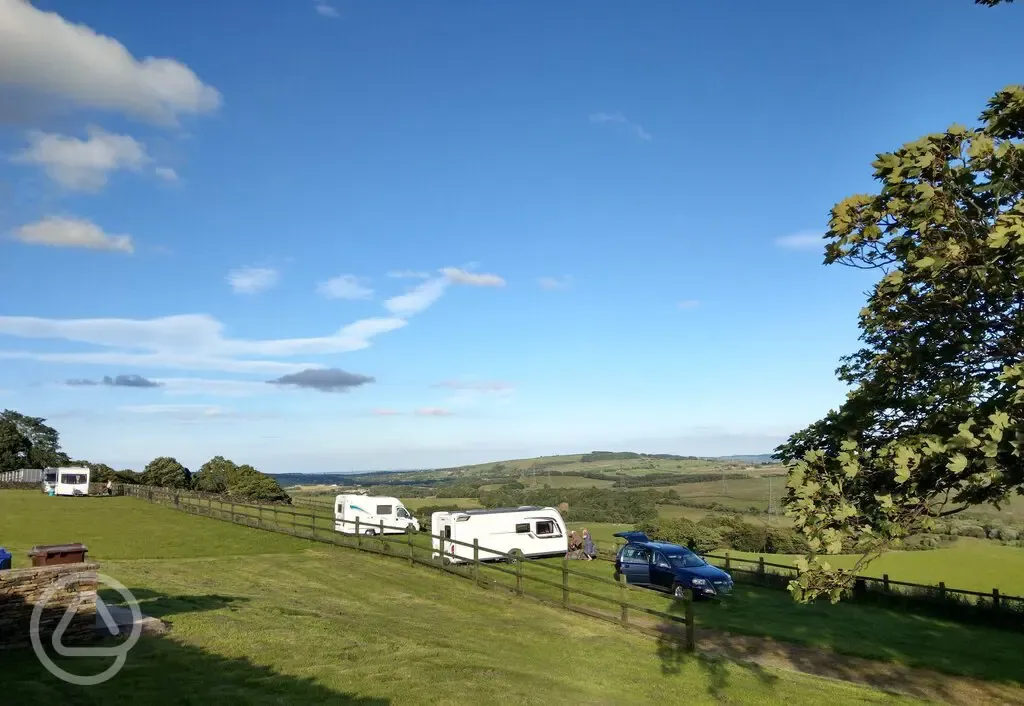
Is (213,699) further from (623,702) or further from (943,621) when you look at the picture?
(943,621)

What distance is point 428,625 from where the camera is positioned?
537 inches

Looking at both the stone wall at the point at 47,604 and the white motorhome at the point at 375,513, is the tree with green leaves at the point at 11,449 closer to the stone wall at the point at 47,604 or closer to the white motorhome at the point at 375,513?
the white motorhome at the point at 375,513

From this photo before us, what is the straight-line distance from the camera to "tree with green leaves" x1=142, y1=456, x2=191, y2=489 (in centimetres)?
7169

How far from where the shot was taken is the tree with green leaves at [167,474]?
7169cm

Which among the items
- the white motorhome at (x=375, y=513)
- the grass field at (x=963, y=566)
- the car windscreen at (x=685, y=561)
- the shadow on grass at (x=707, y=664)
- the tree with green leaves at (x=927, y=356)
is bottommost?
the grass field at (x=963, y=566)

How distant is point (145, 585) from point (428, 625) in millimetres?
6133

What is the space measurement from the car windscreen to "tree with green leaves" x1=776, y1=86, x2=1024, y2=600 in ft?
44.7

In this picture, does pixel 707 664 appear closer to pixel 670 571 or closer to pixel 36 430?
pixel 670 571

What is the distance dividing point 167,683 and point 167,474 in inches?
2915

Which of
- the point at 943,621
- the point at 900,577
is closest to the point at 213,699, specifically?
the point at 943,621

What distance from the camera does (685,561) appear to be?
21.5 meters

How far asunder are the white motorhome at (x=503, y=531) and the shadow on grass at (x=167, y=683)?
15.5 m

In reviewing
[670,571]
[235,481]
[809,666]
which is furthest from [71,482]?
[809,666]

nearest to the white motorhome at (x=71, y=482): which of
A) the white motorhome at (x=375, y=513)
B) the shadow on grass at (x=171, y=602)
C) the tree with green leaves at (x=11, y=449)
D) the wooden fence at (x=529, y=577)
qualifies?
the wooden fence at (x=529, y=577)
